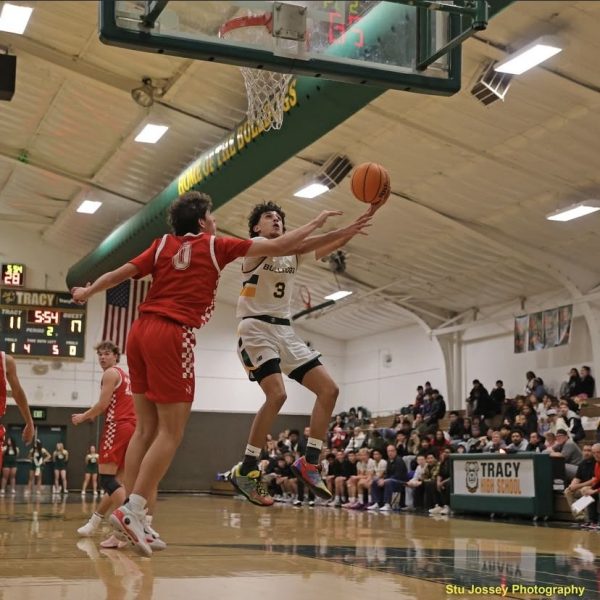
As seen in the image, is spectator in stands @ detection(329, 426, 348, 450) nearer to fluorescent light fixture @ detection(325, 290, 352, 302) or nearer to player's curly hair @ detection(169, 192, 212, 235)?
fluorescent light fixture @ detection(325, 290, 352, 302)

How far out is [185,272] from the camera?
6.40 m

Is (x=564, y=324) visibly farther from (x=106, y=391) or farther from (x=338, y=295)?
(x=106, y=391)

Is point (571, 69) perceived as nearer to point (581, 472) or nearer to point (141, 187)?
point (581, 472)

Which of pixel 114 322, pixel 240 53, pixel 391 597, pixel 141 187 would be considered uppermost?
pixel 141 187

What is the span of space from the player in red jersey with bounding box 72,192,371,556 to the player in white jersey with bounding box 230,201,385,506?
2.51 ft

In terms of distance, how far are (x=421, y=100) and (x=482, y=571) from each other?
1131 cm

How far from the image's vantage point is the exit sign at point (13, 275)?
1206 inches

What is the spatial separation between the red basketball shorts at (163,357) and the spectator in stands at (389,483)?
49.1 feet

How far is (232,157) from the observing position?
1644 centimetres

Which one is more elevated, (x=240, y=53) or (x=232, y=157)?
(x=232, y=157)

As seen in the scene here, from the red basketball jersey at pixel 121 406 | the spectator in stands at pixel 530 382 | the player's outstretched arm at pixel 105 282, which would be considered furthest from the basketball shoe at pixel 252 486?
the spectator in stands at pixel 530 382

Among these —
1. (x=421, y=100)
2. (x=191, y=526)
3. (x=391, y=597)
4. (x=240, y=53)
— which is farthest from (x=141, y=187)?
(x=391, y=597)

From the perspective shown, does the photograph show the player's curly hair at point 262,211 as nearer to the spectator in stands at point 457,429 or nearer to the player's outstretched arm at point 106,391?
the player's outstretched arm at point 106,391

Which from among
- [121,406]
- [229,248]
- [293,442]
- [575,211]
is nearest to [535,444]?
[575,211]
